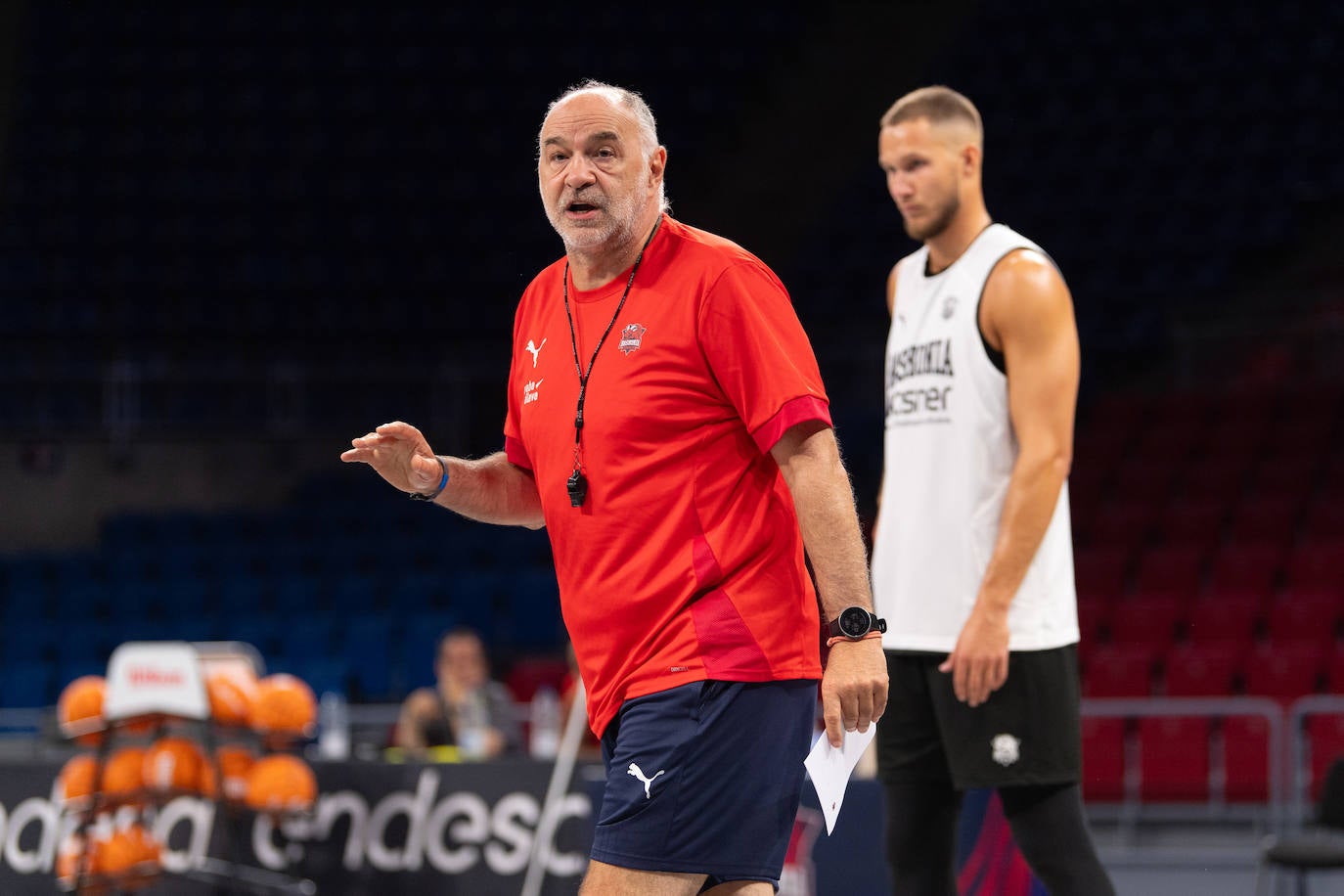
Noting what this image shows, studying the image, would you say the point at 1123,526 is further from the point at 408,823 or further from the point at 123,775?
the point at 123,775

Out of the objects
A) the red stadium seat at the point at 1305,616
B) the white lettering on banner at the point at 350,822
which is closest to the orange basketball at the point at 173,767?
the white lettering on banner at the point at 350,822

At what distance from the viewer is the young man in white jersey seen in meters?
3.20

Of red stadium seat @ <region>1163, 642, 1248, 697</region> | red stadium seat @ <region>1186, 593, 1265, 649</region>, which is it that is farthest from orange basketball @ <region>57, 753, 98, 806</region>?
red stadium seat @ <region>1186, 593, 1265, 649</region>

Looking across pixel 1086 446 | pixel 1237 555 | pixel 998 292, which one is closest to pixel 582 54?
pixel 1086 446

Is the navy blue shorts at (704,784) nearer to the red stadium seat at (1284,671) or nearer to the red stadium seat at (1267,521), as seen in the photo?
the red stadium seat at (1284,671)

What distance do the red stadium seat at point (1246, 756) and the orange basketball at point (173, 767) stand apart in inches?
196

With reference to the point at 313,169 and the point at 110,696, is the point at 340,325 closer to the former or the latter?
the point at 313,169

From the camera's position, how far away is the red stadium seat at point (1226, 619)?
8.98m

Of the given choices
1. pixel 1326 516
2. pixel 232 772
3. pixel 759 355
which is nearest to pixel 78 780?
pixel 232 772

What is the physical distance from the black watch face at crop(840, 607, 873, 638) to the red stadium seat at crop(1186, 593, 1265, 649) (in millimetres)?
7176

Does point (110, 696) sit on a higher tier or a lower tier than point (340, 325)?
lower

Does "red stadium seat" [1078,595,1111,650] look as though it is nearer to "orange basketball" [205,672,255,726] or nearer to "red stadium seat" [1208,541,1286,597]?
"red stadium seat" [1208,541,1286,597]

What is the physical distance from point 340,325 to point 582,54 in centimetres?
453

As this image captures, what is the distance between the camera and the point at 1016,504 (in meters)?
3.22
